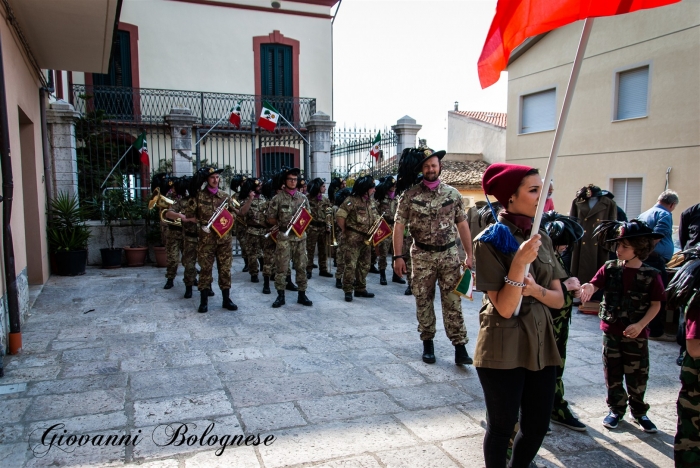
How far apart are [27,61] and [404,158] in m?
6.59

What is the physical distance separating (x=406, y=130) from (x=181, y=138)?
5.78 metres

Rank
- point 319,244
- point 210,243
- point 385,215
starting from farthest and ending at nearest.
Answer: point 319,244 < point 385,215 < point 210,243

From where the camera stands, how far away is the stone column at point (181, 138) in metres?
12.5

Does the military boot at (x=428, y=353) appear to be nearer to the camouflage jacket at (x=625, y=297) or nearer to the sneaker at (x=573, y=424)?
the sneaker at (x=573, y=424)

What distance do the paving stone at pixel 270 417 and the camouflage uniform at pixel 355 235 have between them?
424 centimetres

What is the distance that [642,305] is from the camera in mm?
3777

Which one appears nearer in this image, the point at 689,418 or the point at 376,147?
the point at 689,418

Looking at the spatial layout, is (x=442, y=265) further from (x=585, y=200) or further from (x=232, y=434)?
(x=585, y=200)

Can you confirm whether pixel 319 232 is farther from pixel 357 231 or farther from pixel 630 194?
pixel 630 194

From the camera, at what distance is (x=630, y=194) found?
15117mm

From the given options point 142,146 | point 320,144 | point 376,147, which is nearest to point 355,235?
point 320,144

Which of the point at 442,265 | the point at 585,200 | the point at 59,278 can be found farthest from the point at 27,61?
the point at 585,200

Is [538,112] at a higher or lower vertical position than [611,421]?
higher

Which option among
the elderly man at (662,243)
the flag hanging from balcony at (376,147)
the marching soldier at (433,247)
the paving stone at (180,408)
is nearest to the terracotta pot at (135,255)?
the flag hanging from balcony at (376,147)
